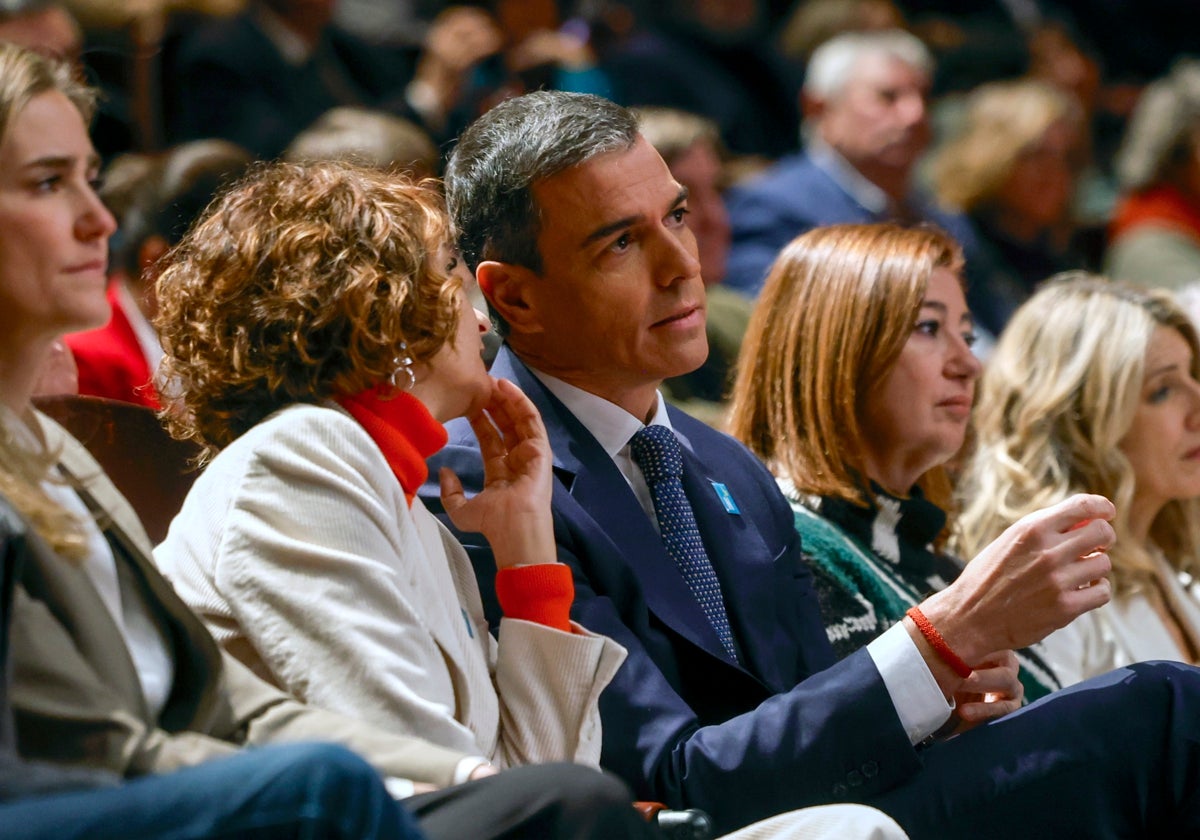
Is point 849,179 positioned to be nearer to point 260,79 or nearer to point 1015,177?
point 1015,177

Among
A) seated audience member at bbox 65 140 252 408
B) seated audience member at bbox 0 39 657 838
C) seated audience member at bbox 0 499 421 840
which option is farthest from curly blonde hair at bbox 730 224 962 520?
seated audience member at bbox 0 499 421 840

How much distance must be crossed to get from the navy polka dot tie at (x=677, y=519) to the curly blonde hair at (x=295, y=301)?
43 centimetres

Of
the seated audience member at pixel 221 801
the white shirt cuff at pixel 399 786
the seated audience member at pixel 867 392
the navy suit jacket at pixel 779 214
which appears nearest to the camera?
the seated audience member at pixel 221 801

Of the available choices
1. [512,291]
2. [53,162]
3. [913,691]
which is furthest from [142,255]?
[913,691]

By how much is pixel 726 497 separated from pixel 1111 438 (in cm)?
90

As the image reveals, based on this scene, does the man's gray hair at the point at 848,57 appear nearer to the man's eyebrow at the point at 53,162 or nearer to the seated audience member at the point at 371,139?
the seated audience member at the point at 371,139

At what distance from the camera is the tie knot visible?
7.11ft

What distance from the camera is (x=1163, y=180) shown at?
16.2ft

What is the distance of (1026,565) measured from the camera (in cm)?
191

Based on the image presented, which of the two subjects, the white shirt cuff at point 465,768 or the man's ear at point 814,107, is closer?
the white shirt cuff at point 465,768

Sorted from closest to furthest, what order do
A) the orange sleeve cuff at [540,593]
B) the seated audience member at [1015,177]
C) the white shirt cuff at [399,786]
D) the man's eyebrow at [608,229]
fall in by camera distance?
1. the white shirt cuff at [399,786]
2. the orange sleeve cuff at [540,593]
3. the man's eyebrow at [608,229]
4. the seated audience member at [1015,177]

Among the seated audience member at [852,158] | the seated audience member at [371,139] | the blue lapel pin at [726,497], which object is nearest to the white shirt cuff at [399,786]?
the blue lapel pin at [726,497]

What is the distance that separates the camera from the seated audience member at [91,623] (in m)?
1.35

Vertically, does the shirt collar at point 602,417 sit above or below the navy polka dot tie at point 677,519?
above
